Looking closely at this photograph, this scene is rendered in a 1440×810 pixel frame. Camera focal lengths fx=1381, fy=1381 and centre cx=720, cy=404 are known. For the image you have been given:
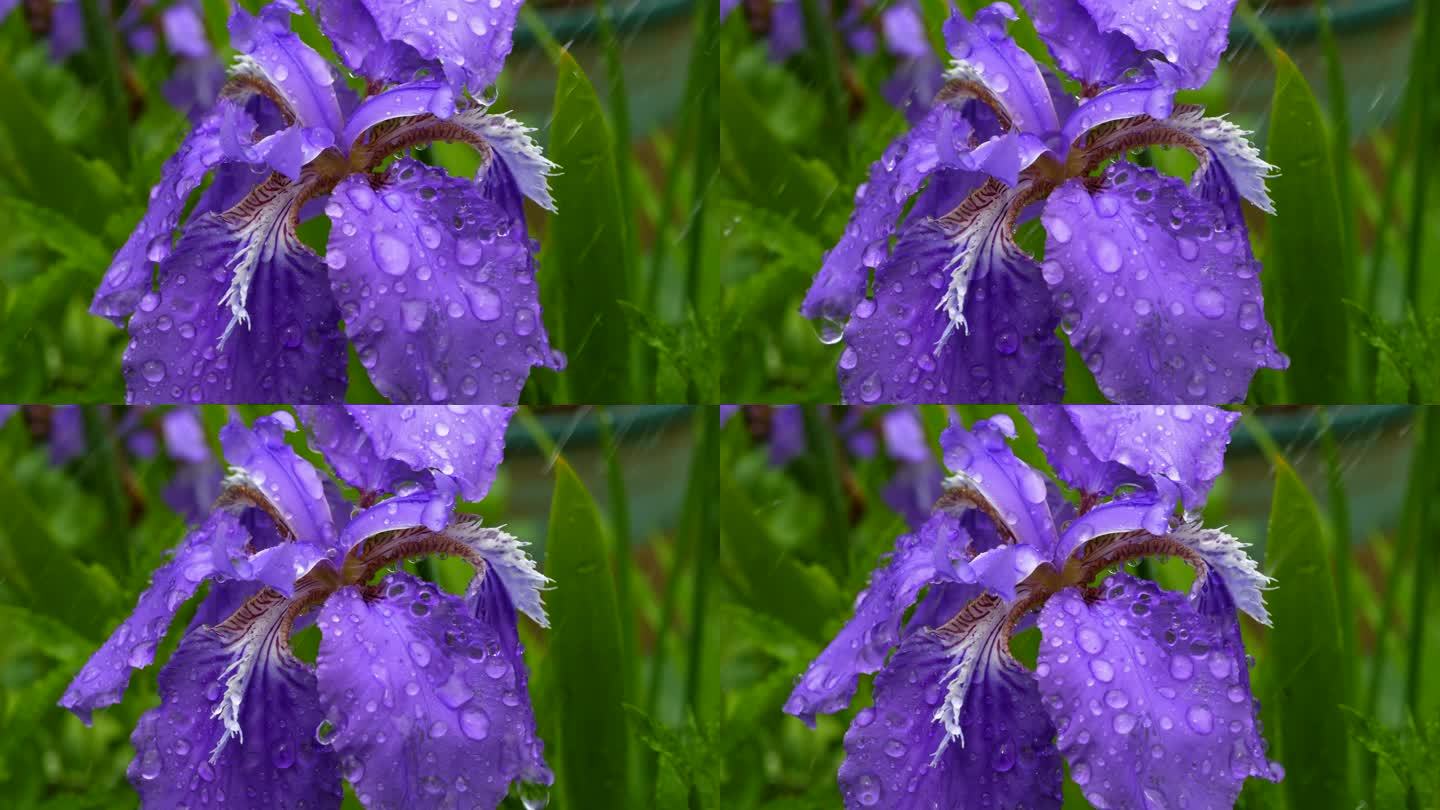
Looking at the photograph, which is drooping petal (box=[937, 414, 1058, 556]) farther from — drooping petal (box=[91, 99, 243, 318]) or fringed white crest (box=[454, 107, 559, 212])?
drooping petal (box=[91, 99, 243, 318])

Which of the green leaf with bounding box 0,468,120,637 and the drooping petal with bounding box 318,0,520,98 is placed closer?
the drooping petal with bounding box 318,0,520,98

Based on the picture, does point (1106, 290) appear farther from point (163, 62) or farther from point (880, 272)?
point (163, 62)

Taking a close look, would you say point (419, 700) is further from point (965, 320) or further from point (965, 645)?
point (965, 320)

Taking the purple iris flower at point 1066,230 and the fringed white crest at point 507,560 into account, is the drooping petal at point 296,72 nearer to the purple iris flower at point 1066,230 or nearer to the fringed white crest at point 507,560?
the fringed white crest at point 507,560

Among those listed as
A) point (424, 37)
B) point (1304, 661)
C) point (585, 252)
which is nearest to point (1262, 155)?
point (1304, 661)

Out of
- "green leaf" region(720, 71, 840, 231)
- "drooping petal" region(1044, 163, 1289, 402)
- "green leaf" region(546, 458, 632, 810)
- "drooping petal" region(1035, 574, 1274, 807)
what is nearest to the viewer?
"drooping petal" region(1035, 574, 1274, 807)

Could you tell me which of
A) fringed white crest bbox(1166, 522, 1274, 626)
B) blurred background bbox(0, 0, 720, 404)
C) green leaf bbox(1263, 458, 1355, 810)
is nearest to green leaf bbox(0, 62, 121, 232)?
blurred background bbox(0, 0, 720, 404)

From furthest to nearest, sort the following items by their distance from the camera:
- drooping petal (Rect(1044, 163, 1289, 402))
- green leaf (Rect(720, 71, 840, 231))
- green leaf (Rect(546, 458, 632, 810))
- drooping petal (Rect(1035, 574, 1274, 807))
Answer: green leaf (Rect(720, 71, 840, 231)) → green leaf (Rect(546, 458, 632, 810)) → drooping petal (Rect(1044, 163, 1289, 402)) → drooping petal (Rect(1035, 574, 1274, 807))
